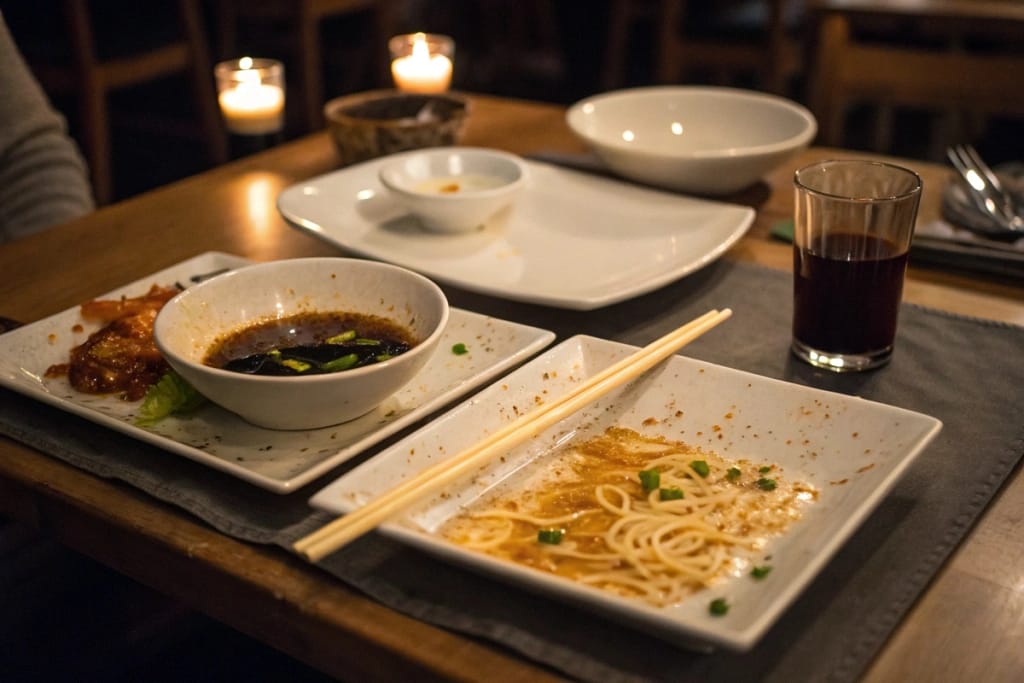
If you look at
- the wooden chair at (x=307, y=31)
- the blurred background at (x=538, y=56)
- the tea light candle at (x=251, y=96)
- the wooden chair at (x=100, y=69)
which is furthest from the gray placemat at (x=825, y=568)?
the wooden chair at (x=307, y=31)

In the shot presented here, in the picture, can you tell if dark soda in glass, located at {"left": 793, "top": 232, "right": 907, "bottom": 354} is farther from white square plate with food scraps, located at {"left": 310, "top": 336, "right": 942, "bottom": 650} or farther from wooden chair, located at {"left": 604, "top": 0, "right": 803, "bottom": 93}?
wooden chair, located at {"left": 604, "top": 0, "right": 803, "bottom": 93}

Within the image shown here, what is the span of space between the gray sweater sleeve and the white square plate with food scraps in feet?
4.67

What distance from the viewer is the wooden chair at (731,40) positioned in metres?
3.96

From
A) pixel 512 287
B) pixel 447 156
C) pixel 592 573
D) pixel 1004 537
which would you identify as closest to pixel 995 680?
pixel 1004 537

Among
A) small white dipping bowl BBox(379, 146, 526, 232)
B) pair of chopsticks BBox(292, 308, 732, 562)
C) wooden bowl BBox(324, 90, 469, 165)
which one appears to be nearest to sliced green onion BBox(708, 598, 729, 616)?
pair of chopsticks BBox(292, 308, 732, 562)

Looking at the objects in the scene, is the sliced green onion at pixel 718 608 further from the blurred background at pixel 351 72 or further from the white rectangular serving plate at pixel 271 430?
the blurred background at pixel 351 72

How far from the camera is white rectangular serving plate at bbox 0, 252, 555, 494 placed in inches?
36.1

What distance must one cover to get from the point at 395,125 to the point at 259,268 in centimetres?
73

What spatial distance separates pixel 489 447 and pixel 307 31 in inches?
152

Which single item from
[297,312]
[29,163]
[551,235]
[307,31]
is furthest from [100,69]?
[297,312]

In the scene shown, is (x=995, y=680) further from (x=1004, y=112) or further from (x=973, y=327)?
(x=1004, y=112)

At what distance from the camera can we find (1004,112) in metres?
2.00

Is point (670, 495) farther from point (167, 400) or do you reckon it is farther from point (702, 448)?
point (167, 400)

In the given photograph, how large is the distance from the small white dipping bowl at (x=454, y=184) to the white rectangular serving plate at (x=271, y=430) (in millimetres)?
333
